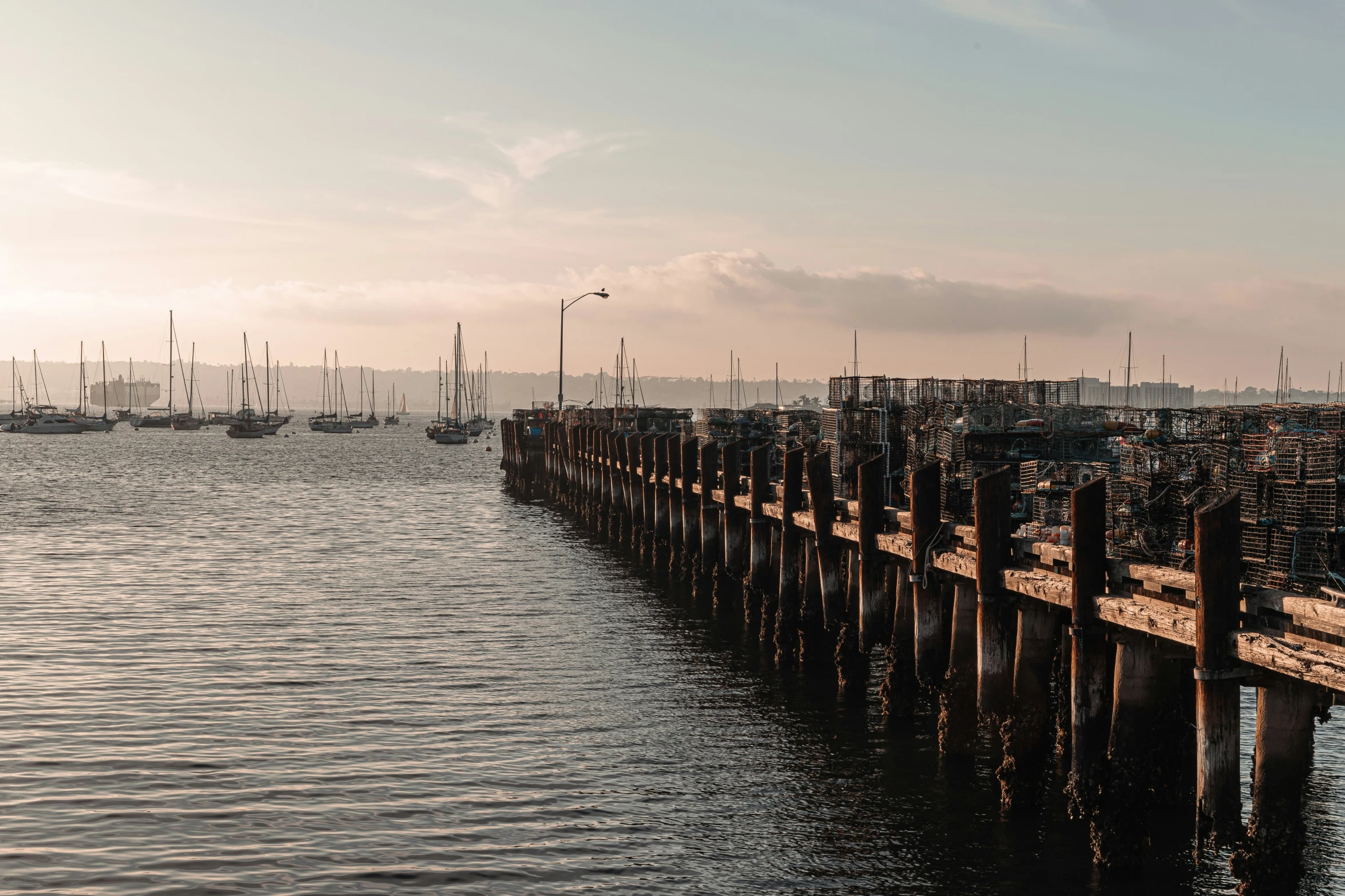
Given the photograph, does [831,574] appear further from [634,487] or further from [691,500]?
[634,487]

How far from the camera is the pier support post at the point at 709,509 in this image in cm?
2923

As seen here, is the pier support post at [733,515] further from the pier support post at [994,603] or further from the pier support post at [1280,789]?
the pier support post at [1280,789]

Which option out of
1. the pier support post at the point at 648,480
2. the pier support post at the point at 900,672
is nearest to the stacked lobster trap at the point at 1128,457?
the pier support post at the point at 900,672

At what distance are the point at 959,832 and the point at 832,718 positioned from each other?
5010mm

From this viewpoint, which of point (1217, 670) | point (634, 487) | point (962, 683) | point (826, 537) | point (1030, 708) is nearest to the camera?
point (1217, 670)

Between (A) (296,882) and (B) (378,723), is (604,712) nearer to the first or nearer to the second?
(B) (378,723)

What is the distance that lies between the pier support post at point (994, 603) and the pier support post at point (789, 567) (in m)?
7.86

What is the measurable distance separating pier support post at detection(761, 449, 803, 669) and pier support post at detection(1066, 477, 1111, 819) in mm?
9819

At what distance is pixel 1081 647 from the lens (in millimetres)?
12773

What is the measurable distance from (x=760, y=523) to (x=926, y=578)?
30.0ft

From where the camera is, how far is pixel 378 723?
18375 mm

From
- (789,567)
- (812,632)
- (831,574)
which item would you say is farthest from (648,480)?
(831,574)

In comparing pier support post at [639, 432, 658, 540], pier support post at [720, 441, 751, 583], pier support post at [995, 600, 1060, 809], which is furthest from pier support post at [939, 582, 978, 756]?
pier support post at [639, 432, 658, 540]

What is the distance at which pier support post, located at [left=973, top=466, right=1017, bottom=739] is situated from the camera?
1437 cm
